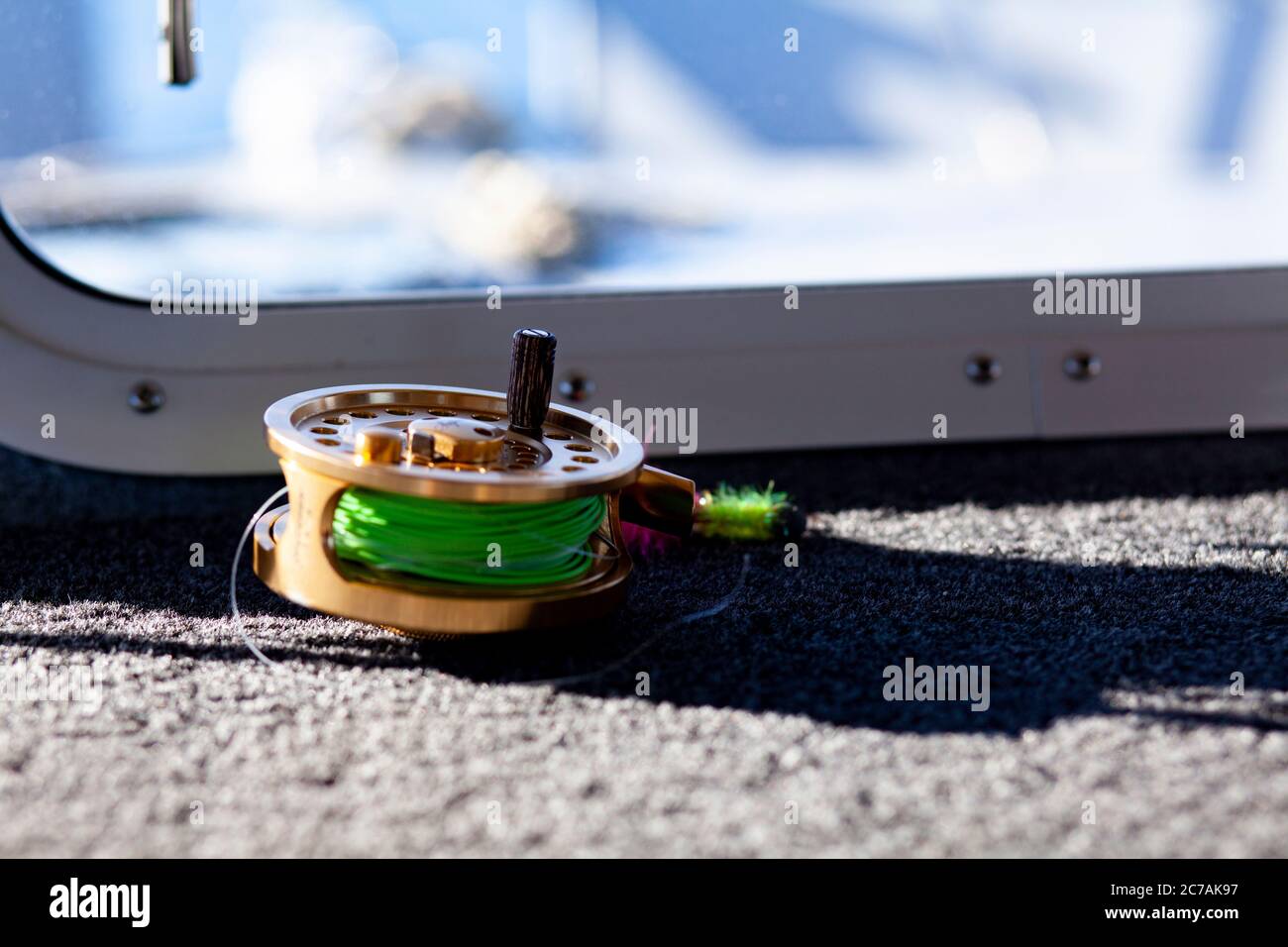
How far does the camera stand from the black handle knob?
79 cm

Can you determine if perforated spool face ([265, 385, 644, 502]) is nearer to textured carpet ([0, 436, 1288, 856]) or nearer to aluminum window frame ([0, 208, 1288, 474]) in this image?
textured carpet ([0, 436, 1288, 856])

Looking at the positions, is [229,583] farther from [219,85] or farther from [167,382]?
[219,85]

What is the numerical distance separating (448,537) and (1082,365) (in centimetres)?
74

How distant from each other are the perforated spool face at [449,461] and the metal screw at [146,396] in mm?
338

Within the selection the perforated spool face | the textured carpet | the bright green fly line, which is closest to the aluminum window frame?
the textured carpet

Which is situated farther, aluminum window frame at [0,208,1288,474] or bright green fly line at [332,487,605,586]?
aluminum window frame at [0,208,1288,474]

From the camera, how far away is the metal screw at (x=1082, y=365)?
1.17m

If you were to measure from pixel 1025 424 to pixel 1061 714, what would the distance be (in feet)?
1.96

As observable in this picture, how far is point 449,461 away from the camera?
70 centimetres

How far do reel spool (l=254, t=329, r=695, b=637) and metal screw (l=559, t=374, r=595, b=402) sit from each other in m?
0.35

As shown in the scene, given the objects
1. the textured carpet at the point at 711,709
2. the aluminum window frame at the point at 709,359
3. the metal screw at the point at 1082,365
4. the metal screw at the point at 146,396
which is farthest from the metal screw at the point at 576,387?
the metal screw at the point at 1082,365

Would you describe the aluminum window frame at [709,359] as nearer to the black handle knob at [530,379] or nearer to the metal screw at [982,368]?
the metal screw at [982,368]

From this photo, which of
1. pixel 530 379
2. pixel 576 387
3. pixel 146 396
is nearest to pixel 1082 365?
pixel 576 387

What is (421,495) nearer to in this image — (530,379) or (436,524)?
(436,524)
